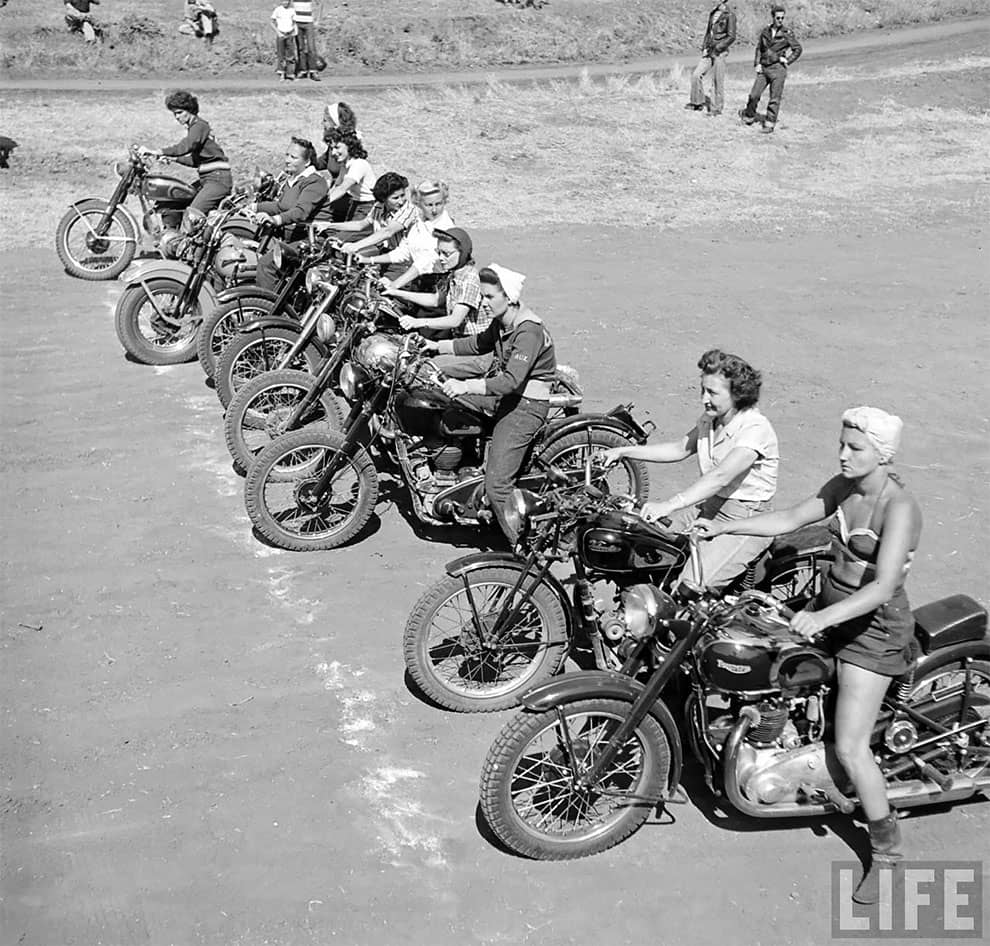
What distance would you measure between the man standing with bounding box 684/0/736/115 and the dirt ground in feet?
41.0

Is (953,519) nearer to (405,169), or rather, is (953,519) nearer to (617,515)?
(617,515)

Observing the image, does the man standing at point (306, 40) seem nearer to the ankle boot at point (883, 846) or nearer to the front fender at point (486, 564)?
the front fender at point (486, 564)

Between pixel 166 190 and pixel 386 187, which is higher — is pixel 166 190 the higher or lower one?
the lower one

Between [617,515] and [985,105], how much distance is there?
22.3 meters

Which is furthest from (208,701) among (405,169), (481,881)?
(405,169)

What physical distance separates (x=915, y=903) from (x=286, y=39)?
22.6 meters

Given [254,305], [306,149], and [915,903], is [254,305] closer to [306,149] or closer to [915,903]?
[306,149]

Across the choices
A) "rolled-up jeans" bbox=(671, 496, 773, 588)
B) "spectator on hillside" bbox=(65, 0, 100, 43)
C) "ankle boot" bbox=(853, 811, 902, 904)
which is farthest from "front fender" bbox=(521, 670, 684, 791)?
"spectator on hillside" bbox=(65, 0, 100, 43)

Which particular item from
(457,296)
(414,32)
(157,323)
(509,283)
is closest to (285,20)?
(414,32)

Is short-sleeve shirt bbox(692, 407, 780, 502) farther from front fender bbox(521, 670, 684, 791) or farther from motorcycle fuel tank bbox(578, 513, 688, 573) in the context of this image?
front fender bbox(521, 670, 684, 791)

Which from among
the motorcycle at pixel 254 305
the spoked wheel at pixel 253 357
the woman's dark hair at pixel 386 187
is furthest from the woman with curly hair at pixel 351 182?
the spoked wheel at pixel 253 357

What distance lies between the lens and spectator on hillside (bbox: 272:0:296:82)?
75.4 feet

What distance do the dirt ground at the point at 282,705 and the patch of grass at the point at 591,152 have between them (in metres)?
5.94

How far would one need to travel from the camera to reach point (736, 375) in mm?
5164
